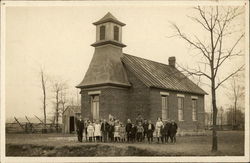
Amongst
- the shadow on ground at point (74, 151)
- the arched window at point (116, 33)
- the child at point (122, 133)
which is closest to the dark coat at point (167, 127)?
the child at point (122, 133)

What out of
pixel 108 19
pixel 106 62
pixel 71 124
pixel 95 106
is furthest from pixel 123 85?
pixel 71 124

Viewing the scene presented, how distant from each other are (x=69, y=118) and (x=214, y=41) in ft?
32.3

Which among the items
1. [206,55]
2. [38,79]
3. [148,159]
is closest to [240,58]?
[206,55]

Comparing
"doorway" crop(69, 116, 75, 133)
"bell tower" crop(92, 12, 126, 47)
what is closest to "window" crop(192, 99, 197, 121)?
"bell tower" crop(92, 12, 126, 47)

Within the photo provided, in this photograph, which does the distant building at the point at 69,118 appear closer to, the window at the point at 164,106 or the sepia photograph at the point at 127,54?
the sepia photograph at the point at 127,54

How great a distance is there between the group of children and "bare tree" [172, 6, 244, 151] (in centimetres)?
221

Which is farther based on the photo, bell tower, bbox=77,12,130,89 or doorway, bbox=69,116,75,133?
doorway, bbox=69,116,75,133

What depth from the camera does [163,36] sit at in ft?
49.6

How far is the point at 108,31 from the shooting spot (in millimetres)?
16672

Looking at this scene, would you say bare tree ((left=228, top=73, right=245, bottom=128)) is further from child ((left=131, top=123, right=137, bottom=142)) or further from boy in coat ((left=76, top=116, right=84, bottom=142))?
boy in coat ((left=76, top=116, right=84, bottom=142))

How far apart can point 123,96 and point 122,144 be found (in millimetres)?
2441

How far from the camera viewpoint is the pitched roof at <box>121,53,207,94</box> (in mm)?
17053

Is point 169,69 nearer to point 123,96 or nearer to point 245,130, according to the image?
point 123,96

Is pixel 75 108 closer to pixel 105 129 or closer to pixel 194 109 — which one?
pixel 105 129
